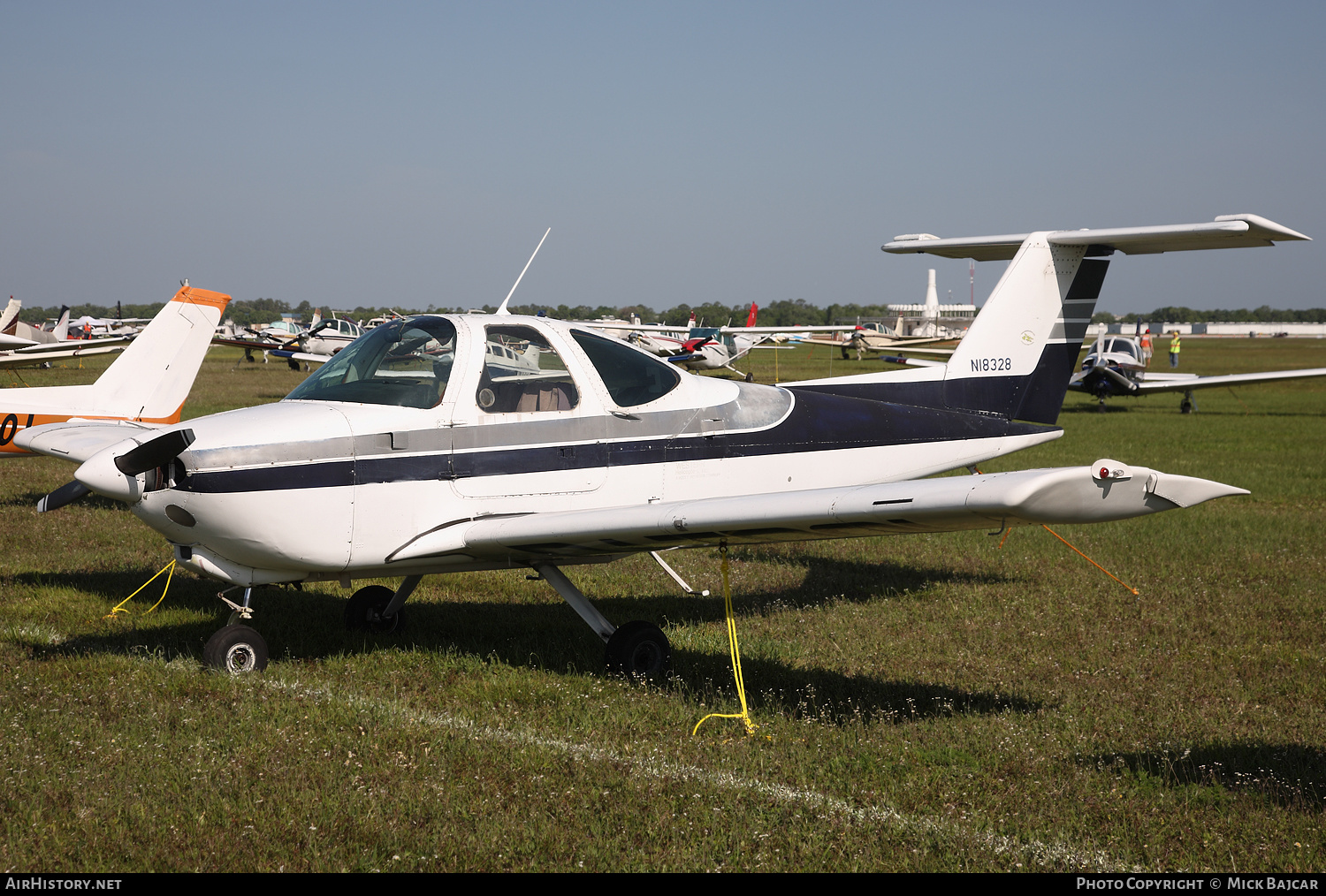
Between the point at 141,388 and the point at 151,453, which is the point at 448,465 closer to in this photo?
the point at 151,453

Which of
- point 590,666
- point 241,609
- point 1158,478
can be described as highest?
point 1158,478

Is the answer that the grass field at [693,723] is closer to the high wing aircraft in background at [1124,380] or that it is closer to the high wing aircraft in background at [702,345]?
the high wing aircraft in background at [1124,380]

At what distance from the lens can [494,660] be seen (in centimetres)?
623

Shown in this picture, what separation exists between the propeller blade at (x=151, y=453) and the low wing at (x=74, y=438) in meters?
2.26

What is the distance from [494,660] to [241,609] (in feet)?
4.92

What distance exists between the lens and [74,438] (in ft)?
24.1

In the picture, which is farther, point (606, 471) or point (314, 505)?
point (606, 471)

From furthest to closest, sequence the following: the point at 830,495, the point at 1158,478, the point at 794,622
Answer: the point at 794,622
the point at 830,495
the point at 1158,478

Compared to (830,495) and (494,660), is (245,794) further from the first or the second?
(830,495)

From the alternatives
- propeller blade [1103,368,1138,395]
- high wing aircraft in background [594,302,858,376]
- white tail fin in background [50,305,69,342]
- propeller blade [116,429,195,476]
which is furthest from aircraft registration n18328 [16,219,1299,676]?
white tail fin in background [50,305,69,342]

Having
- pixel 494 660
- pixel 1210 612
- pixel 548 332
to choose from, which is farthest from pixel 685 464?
pixel 1210 612

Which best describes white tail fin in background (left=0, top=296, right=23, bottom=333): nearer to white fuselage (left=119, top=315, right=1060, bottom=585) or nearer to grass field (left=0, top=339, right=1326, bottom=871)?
grass field (left=0, top=339, right=1326, bottom=871)

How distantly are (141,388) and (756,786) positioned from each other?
8135 millimetres

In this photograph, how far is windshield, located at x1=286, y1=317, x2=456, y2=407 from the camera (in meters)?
5.62
